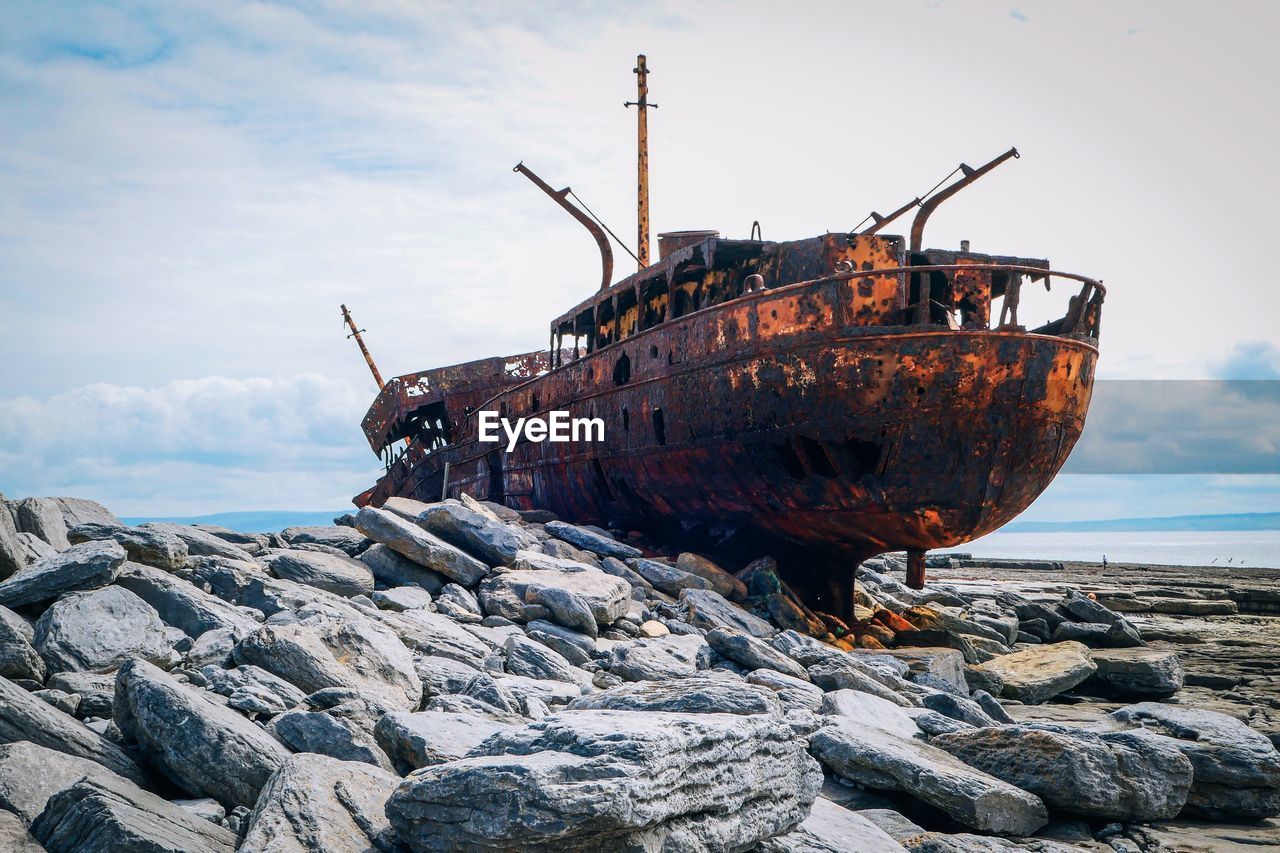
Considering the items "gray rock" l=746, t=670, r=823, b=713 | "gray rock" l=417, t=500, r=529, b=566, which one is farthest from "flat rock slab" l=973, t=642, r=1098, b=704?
"gray rock" l=417, t=500, r=529, b=566

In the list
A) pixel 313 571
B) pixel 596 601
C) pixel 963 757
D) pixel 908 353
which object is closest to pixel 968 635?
pixel 908 353

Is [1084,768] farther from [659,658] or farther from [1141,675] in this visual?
[1141,675]

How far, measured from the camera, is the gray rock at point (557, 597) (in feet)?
22.3

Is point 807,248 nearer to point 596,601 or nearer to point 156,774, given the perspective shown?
point 596,601

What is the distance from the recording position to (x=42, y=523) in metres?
7.45

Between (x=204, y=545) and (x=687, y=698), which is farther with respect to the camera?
(x=204, y=545)

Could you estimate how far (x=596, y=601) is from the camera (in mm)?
7113

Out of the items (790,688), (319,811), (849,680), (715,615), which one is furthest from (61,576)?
(715,615)

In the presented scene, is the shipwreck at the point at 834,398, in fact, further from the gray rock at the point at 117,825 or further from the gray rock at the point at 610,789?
the gray rock at the point at 117,825

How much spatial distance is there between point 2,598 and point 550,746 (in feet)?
12.2

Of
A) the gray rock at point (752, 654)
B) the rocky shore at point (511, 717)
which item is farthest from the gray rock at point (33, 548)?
the gray rock at point (752, 654)

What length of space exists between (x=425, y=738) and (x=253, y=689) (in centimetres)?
100

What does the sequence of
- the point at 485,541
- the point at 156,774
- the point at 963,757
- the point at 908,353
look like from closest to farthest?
1. the point at 156,774
2. the point at 963,757
3. the point at 485,541
4. the point at 908,353

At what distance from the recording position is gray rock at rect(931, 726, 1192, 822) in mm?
4770
